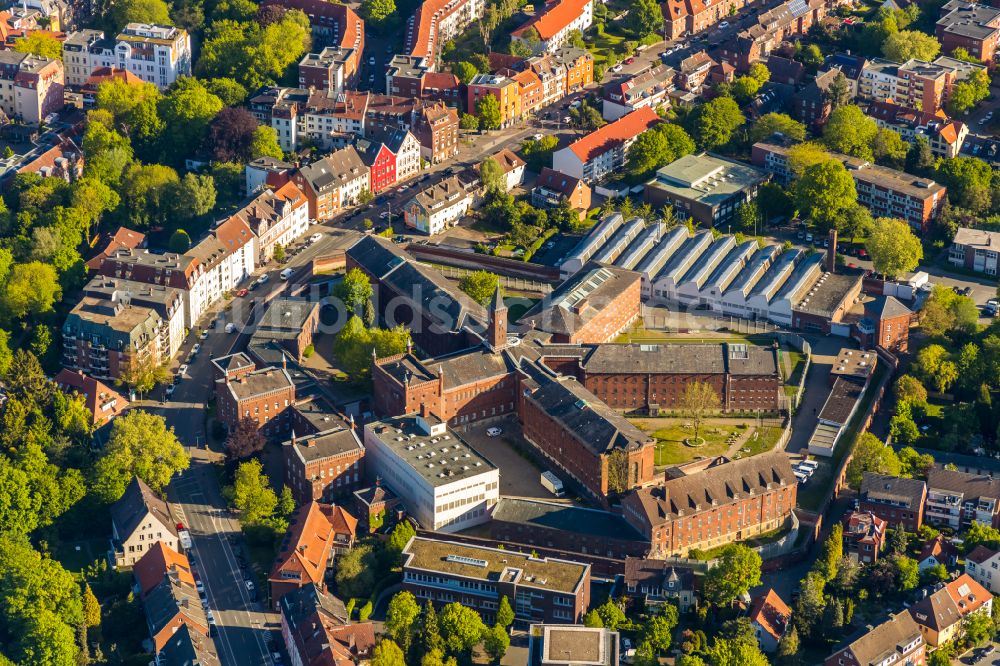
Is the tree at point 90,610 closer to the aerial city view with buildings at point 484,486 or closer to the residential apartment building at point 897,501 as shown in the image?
the aerial city view with buildings at point 484,486

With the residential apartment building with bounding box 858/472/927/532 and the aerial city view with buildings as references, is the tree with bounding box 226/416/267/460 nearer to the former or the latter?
the aerial city view with buildings

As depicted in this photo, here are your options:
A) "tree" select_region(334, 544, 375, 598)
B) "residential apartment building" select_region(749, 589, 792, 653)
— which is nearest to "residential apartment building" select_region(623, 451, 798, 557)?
"residential apartment building" select_region(749, 589, 792, 653)

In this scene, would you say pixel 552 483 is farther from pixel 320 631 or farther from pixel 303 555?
pixel 320 631

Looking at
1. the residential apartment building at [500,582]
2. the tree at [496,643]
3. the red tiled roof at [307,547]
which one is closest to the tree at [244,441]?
the red tiled roof at [307,547]

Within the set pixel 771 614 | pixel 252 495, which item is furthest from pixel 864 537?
pixel 252 495

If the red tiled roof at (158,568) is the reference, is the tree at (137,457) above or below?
above
